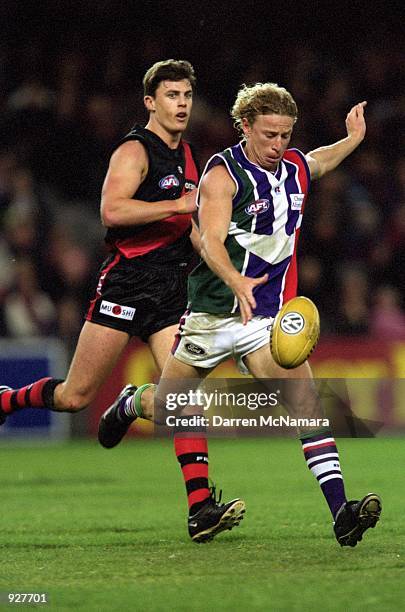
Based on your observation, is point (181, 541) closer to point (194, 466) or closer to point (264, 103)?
point (194, 466)

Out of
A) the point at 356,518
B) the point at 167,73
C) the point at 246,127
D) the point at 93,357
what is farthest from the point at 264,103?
the point at 356,518

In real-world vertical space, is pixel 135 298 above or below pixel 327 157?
below

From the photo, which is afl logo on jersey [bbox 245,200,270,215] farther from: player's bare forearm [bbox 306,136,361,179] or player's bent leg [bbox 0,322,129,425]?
player's bent leg [bbox 0,322,129,425]

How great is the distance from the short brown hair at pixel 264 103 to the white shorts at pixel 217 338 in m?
0.89

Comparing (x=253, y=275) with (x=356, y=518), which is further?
(x=253, y=275)

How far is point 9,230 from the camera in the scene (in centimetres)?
1352

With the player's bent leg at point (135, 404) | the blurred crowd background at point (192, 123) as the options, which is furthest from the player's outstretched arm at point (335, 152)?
the blurred crowd background at point (192, 123)

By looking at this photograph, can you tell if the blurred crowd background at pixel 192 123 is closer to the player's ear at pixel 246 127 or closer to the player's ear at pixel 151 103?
the player's ear at pixel 151 103

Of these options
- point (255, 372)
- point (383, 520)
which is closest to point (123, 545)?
point (255, 372)

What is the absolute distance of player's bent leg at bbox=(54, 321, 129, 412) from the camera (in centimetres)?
695

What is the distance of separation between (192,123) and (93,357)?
8063 mm

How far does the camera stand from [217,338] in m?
6.13

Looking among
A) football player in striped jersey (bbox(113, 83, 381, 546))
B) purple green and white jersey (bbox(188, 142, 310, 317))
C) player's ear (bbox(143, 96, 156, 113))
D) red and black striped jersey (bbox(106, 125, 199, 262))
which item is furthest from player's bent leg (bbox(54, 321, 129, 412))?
player's ear (bbox(143, 96, 156, 113))

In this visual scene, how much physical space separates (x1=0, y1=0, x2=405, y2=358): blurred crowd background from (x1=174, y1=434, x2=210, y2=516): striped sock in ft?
20.9
